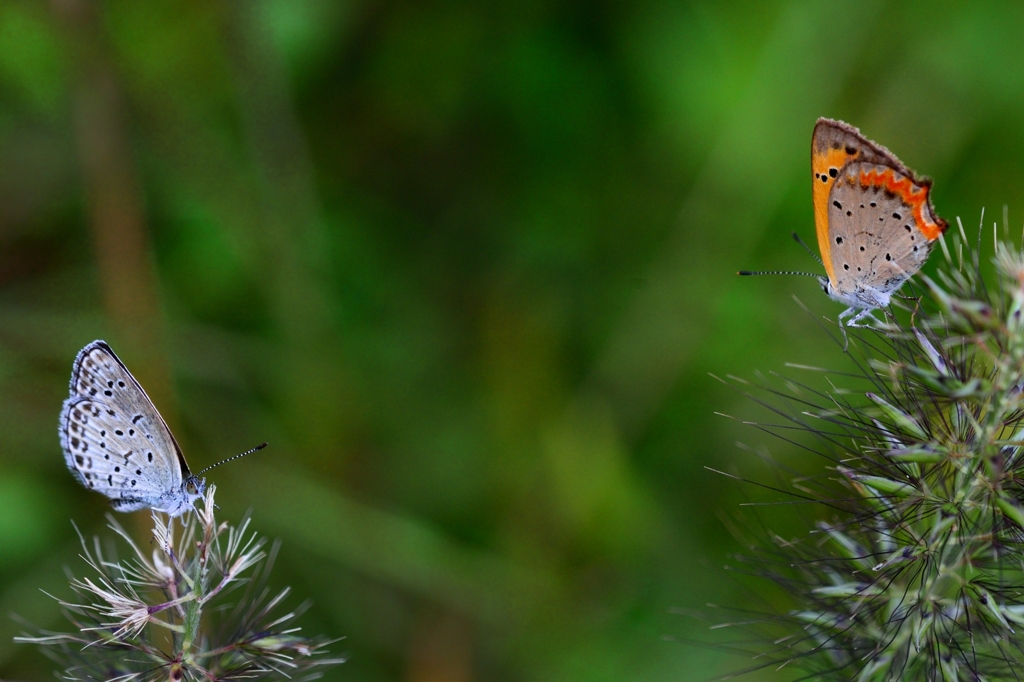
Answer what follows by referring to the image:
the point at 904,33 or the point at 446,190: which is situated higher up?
the point at 904,33

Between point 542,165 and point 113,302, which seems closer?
point 113,302

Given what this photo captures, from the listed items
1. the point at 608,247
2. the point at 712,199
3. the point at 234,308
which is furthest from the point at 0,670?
the point at 712,199

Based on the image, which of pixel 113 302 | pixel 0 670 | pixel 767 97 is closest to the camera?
pixel 0 670

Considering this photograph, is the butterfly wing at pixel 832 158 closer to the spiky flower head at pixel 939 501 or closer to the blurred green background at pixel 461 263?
the spiky flower head at pixel 939 501

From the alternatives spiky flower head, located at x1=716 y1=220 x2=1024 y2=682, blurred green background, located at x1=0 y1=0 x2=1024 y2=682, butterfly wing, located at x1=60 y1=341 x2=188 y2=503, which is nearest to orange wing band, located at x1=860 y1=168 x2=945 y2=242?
spiky flower head, located at x1=716 y1=220 x2=1024 y2=682

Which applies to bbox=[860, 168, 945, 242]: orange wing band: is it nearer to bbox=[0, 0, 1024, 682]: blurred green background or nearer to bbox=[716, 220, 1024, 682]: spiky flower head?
bbox=[716, 220, 1024, 682]: spiky flower head

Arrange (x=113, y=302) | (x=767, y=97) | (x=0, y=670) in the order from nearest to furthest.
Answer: (x=0, y=670), (x=113, y=302), (x=767, y=97)

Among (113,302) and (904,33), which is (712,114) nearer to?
(904,33)
